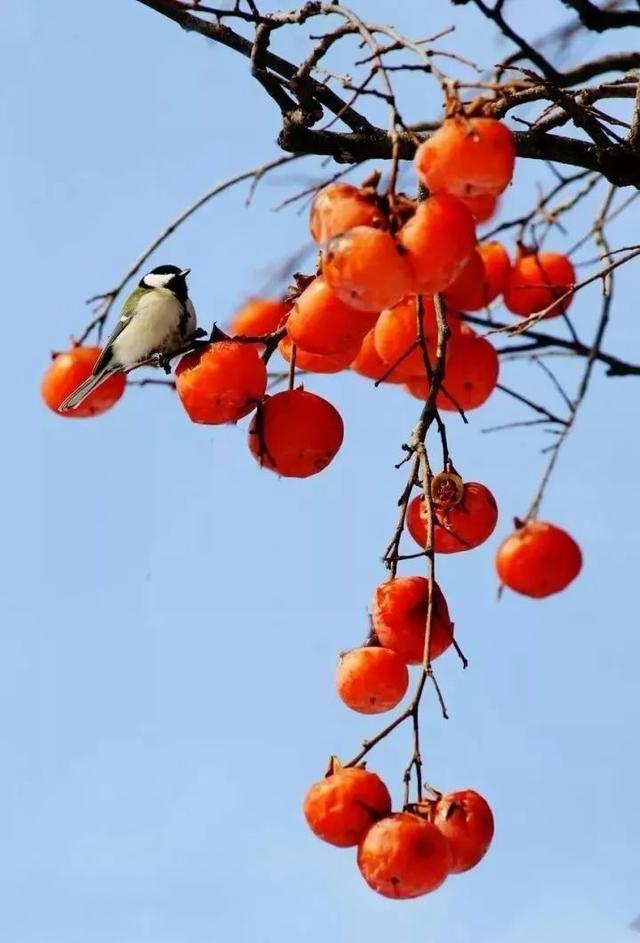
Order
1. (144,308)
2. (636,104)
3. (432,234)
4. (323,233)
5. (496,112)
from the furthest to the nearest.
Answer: (144,308), (636,104), (496,112), (323,233), (432,234)

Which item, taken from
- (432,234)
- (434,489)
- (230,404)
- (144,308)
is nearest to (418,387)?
(434,489)

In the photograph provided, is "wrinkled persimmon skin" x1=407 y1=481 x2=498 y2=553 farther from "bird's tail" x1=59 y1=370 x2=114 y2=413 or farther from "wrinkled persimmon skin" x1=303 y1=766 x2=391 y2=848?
"bird's tail" x1=59 y1=370 x2=114 y2=413

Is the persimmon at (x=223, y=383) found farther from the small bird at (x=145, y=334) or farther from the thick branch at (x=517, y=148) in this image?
the small bird at (x=145, y=334)

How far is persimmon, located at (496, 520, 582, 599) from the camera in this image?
296 centimetres

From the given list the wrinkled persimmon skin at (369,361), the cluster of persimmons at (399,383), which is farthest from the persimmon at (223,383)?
the wrinkled persimmon skin at (369,361)

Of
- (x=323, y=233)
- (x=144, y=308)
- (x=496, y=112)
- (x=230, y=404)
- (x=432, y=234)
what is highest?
(x=144, y=308)

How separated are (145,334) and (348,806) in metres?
1.61

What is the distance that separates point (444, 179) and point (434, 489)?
2.62 feet

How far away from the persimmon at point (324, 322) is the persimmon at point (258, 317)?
1.08 metres

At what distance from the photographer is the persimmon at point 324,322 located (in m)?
2.39

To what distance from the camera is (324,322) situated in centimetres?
240

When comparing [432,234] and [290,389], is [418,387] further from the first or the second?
[432,234]

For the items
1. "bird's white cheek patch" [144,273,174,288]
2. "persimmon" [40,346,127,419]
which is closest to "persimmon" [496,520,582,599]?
"persimmon" [40,346,127,419]

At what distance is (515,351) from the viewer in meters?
2.86
